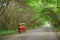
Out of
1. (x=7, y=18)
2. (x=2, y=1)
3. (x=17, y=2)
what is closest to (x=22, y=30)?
Answer: (x=7, y=18)

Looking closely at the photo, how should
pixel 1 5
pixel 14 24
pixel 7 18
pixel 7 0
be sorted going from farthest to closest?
pixel 14 24, pixel 7 18, pixel 1 5, pixel 7 0

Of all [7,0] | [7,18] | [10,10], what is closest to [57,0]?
[7,0]

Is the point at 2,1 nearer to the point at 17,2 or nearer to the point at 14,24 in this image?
the point at 17,2

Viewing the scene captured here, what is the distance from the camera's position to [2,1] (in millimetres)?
25859

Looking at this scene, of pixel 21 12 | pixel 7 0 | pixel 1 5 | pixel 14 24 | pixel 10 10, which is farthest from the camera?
pixel 14 24

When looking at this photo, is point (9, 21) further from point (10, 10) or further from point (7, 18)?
point (10, 10)

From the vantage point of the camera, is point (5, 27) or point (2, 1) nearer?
point (2, 1)

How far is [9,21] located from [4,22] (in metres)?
0.97

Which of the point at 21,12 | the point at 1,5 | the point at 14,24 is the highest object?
the point at 1,5

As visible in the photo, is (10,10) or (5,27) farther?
(5,27)

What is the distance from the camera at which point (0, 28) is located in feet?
115

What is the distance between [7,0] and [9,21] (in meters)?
11.6

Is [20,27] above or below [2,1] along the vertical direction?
below

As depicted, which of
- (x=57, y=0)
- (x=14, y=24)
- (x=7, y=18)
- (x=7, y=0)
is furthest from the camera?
(x=14, y=24)
